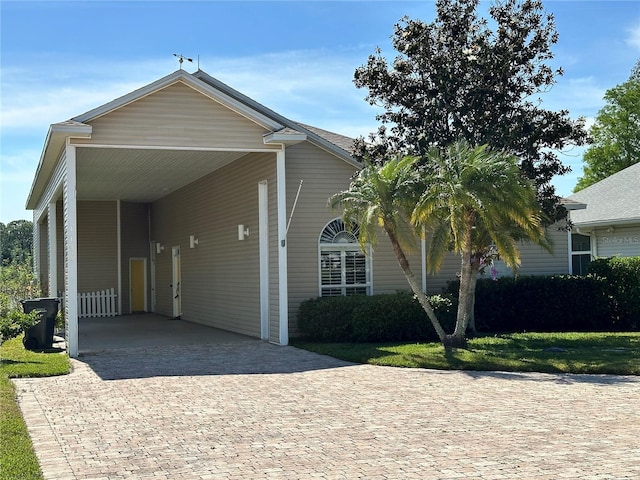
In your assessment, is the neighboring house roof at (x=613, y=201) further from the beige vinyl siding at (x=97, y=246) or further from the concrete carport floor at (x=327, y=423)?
the beige vinyl siding at (x=97, y=246)

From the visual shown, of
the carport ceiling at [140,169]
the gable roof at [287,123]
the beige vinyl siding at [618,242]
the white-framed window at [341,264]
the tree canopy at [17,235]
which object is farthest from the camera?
the tree canopy at [17,235]

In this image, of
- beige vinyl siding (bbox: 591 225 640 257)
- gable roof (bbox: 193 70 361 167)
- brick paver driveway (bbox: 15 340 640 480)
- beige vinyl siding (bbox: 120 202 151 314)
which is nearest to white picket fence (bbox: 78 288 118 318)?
beige vinyl siding (bbox: 120 202 151 314)

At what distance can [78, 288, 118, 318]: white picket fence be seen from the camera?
26703 millimetres

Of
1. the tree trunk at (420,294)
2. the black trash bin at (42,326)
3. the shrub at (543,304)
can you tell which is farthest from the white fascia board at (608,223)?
the black trash bin at (42,326)

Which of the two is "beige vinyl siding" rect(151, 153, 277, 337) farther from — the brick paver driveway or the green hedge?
the brick paver driveway

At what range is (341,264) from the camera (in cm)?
1705

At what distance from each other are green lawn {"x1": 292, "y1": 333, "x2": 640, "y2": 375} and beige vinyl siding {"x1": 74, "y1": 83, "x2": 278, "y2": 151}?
4301 mm

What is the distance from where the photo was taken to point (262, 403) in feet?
30.8

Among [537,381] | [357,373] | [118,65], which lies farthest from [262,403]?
[118,65]

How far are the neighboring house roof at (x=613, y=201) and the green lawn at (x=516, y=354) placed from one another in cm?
637

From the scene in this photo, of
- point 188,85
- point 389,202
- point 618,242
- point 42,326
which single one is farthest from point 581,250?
point 42,326

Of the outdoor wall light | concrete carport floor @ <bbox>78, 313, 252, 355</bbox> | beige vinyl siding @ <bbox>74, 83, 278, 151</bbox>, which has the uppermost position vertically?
beige vinyl siding @ <bbox>74, 83, 278, 151</bbox>

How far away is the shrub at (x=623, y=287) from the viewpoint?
1786 centimetres

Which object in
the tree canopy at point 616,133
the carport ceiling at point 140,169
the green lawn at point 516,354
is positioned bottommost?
the green lawn at point 516,354
